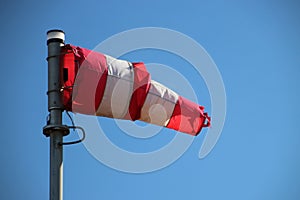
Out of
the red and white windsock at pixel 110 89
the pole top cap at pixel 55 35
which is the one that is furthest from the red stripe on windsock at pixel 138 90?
the pole top cap at pixel 55 35

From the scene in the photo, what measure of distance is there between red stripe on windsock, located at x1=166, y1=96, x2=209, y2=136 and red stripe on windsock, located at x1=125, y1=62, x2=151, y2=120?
3.00 ft

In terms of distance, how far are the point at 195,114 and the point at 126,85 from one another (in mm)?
1969

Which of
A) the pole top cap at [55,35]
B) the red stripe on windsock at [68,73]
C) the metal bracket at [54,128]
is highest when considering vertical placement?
the pole top cap at [55,35]

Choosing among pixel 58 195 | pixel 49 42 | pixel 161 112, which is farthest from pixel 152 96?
pixel 58 195

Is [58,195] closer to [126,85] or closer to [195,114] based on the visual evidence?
[126,85]

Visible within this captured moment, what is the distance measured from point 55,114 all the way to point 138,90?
153 cm

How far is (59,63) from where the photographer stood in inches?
313

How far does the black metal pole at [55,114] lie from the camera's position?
736 centimetres

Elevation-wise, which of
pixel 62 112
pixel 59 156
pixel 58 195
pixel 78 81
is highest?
pixel 78 81

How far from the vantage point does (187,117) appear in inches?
401

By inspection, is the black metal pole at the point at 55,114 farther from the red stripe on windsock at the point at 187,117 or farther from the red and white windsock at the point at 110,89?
the red stripe on windsock at the point at 187,117

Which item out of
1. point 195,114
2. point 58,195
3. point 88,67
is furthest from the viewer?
point 195,114

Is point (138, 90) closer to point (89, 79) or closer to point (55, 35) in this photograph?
point (89, 79)

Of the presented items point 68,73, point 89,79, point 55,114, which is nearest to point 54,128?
Result: point 55,114
